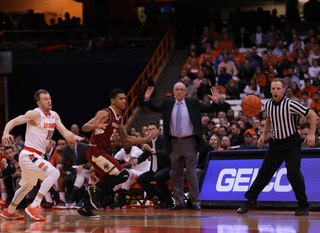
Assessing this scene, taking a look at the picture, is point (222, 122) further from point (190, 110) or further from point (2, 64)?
point (2, 64)

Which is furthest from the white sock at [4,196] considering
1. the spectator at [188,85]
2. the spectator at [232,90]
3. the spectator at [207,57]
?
the spectator at [207,57]

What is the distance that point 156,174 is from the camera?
1251 centimetres

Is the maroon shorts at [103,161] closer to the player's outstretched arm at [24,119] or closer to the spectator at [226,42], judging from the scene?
the player's outstretched arm at [24,119]

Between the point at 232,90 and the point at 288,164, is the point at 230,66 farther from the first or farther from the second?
the point at 288,164

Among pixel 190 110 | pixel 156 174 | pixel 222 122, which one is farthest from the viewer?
pixel 222 122

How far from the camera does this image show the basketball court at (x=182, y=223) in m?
7.89

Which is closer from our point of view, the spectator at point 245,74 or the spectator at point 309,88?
the spectator at point 309,88

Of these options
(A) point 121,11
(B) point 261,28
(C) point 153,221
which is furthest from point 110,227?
(A) point 121,11

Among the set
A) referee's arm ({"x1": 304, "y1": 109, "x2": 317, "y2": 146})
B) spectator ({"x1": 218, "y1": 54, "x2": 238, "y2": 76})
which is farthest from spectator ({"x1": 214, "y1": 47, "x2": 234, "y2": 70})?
referee's arm ({"x1": 304, "y1": 109, "x2": 317, "y2": 146})

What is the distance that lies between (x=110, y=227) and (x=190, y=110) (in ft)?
12.4

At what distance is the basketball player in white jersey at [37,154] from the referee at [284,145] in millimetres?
3232

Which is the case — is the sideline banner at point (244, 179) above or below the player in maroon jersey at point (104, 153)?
below

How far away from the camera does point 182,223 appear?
8.73 meters

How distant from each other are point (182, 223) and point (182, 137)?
298 cm
